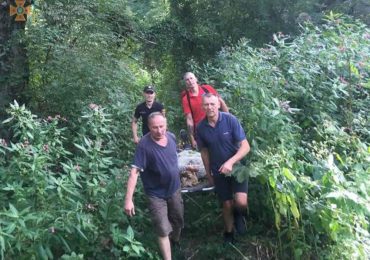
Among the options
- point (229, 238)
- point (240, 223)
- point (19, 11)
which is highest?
point (19, 11)

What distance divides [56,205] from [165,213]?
1057 mm

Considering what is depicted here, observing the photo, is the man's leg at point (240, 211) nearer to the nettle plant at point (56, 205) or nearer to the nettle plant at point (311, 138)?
the nettle plant at point (311, 138)

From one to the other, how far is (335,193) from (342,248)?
0.66m

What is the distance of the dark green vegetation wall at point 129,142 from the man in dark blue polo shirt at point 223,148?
236 mm

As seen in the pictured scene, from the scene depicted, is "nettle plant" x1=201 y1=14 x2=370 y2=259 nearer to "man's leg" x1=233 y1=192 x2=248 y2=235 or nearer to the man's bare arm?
"man's leg" x1=233 y1=192 x2=248 y2=235

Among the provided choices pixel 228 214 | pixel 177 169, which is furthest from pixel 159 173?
pixel 228 214

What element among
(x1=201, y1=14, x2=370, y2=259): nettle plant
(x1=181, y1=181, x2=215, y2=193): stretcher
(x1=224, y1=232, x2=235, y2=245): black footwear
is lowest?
(x1=224, y1=232, x2=235, y2=245): black footwear

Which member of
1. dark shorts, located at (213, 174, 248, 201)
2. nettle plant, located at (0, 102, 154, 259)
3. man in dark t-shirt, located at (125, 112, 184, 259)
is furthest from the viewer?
dark shorts, located at (213, 174, 248, 201)

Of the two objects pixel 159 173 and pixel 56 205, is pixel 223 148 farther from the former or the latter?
pixel 56 205

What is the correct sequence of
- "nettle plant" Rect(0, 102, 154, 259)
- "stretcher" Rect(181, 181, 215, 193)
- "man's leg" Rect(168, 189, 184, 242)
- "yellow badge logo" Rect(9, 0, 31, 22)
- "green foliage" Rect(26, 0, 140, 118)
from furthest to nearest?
"yellow badge logo" Rect(9, 0, 31, 22) → "green foliage" Rect(26, 0, 140, 118) → "stretcher" Rect(181, 181, 215, 193) → "man's leg" Rect(168, 189, 184, 242) → "nettle plant" Rect(0, 102, 154, 259)

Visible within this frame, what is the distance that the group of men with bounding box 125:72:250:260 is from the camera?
4.71 m

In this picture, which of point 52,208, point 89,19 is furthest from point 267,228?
point 89,19

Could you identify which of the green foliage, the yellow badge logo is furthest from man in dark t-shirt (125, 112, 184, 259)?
the yellow badge logo

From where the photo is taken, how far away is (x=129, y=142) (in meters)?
7.10
